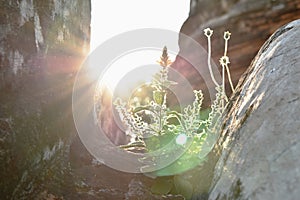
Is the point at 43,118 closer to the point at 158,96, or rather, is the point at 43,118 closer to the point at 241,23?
the point at 158,96

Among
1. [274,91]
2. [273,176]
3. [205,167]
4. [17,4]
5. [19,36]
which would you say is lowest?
[205,167]

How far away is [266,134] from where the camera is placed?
129cm

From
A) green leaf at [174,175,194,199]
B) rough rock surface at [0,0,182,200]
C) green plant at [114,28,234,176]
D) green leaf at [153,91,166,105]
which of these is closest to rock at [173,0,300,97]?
rough rock surface at [0,0,182,200]

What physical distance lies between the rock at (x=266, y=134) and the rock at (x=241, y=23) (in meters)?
3.52

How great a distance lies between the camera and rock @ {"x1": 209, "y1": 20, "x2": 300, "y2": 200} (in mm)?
1088

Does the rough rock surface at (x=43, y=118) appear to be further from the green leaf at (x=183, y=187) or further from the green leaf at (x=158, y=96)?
the green leaf at (x=158, y=96)

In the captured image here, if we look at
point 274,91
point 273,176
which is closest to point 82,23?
point 274,91

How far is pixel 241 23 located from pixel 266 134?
4842mm

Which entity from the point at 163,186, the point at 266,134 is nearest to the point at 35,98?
the point at 163,186

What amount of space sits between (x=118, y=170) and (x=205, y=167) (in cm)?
133

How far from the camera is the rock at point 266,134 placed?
109 cm

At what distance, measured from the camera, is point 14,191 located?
7.68 feet

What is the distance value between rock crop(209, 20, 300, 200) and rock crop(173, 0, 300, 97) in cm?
352

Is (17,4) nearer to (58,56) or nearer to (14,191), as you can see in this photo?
(58,56)
